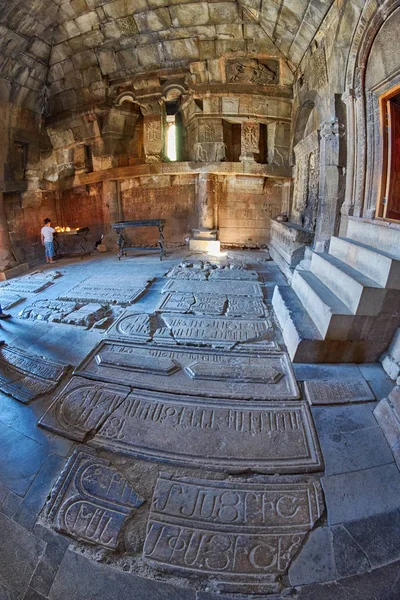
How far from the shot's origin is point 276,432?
2332 mm

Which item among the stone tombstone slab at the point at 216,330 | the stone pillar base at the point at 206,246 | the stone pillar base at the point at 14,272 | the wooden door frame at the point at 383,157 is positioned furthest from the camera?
the stone pillar base at the point at 206,246

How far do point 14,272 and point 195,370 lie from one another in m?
6.41

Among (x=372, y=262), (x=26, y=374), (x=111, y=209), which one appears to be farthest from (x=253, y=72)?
(x=26, y=374)

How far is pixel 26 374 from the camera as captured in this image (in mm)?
3080

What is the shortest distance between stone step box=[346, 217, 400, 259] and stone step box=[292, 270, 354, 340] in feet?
2.62

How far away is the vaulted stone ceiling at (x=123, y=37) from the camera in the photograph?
6.43m

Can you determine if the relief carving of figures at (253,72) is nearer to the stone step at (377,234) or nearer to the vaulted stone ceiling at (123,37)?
the vaulted stone ceiling at (123,37)

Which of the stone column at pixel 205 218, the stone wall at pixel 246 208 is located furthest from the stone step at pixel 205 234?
the stone wall at pixel 246 208

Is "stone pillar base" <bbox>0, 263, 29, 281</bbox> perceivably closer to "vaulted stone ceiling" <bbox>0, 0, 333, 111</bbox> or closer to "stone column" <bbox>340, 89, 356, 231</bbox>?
"vaulted stone ceiling" <bbox>0, 0, 333, 111</bbox>

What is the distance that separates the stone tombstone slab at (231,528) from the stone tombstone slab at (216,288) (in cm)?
343

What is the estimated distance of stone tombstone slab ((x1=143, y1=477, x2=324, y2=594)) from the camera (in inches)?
61.3

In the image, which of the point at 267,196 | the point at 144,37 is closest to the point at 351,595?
the point at 267,196

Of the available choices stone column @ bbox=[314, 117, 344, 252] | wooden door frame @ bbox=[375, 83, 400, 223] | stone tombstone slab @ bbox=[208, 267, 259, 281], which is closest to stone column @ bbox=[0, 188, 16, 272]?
stone tombstone slab @ bbox=[208, 267, 259, 281]

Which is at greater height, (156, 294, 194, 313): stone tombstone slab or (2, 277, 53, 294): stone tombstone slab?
(2, 277, 53, 294): stone tombstone slab
